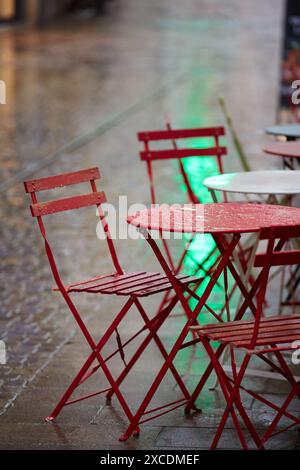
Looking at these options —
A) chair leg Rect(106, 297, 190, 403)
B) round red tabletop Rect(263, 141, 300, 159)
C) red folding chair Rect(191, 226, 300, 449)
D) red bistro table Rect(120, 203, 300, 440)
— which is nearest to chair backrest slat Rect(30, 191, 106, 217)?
red bistro table Rect(120, 203, 300, 440)

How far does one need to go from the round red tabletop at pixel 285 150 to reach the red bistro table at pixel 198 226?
4.48 ft

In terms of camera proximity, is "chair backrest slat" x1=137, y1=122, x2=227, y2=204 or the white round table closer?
the white round table

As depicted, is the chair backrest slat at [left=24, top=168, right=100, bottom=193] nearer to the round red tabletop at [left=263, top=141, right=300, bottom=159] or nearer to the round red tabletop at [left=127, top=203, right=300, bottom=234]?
the round red tabletop at [left=127, top=203, right=300, bottom=234]

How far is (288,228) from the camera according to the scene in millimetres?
4676

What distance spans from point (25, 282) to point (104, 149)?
6.67 meters

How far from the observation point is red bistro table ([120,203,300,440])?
5027mm

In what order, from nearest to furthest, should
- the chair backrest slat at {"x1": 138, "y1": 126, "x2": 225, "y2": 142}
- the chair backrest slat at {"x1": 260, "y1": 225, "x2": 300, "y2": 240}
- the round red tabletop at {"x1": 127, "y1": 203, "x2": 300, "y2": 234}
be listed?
the chair backrest slat at {"x1": 260, "y1": 225, "x2": 300, "y2": 240}
the round red tabletop at {"x1": 127, "y1": 203, "x2": 300, "y2": 234}
the chair backrest slat at {"x1": 138, "y1": 126, "x2": 225, "y2": 142}

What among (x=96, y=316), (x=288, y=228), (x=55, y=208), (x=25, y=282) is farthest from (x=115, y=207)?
(x=288, y=228)

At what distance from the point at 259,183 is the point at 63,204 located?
1.12m

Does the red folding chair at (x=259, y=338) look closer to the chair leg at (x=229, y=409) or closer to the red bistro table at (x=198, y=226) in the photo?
the chair leg at (x=229, y=409)

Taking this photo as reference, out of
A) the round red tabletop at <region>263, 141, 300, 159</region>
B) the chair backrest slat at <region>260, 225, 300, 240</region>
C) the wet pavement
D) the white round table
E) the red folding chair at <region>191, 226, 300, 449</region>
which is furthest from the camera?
the round red tabletop at <region>263, 141, 300, 159</region>

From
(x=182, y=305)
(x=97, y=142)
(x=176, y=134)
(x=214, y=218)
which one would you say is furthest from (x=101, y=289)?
(x=97, y=142)

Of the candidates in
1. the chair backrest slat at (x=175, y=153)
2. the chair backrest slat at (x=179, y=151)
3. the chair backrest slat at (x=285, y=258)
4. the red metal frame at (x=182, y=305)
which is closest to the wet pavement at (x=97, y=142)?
the red metal frame at (x=182, y=305)

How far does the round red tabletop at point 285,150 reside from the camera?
6895 mm
